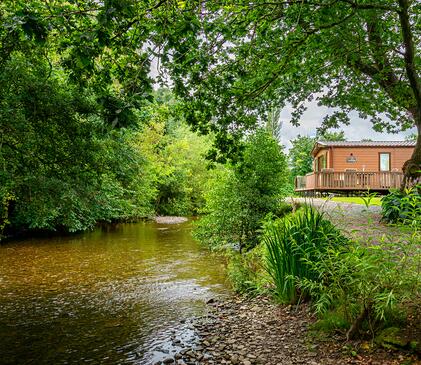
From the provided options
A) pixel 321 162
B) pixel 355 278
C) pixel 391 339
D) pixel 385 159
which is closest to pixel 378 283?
pixel 355 278

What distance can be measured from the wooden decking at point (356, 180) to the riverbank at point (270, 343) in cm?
1525

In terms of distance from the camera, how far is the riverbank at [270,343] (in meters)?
3.65

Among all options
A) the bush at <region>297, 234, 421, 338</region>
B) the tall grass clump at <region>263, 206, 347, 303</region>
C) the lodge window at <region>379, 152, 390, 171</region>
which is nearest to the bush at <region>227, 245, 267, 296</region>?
the tall grass clump at <region>263, 206, 347, 303</region>

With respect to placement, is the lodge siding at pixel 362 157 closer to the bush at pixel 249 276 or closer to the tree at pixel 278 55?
the tree at pixel 278 55

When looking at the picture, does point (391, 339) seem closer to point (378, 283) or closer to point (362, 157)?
point (378, 283)

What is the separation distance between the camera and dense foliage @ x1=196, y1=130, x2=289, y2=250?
11234mm

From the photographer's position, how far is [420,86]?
29.9 ft

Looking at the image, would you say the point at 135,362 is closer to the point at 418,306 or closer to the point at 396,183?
the point at 418,306

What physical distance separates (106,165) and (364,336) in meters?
5.79

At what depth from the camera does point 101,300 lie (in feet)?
24.0

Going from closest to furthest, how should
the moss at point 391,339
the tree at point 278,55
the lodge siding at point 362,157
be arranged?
the moss at point 391,339 < the tree at point 278,55 < the lodge siding at point 362,157


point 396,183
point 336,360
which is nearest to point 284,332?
point 336,360

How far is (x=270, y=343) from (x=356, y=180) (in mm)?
17264

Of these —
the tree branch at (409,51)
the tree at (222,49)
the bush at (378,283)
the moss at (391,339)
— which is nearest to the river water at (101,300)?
the bush at (378,283)
